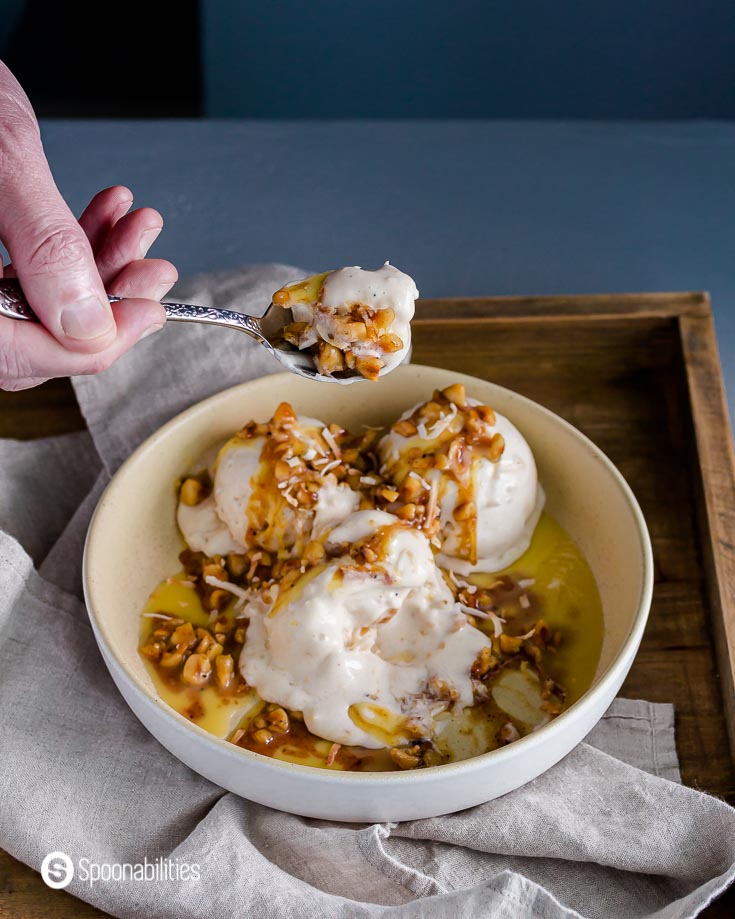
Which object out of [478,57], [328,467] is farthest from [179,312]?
[478,57]

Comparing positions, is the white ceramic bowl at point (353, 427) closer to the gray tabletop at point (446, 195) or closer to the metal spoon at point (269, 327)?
the metal spoon at point (269, 327)

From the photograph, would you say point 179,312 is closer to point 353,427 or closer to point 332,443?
point 332,443

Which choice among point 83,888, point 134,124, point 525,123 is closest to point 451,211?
point 525,123

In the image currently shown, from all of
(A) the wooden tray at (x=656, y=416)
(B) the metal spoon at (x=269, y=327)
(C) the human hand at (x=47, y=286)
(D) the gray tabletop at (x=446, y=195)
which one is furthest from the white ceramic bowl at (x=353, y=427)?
(D) the gray tabletop at (x=446, y=195)

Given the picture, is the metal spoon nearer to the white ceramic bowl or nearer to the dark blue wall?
the white ceramic bowl

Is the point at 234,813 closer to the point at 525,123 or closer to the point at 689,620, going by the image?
the point at 689,620

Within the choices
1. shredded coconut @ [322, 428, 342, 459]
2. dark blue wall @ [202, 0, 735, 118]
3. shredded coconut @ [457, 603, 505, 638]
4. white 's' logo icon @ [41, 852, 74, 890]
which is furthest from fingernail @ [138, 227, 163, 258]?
dark blue wall @ [202, 0, 735, 118]
